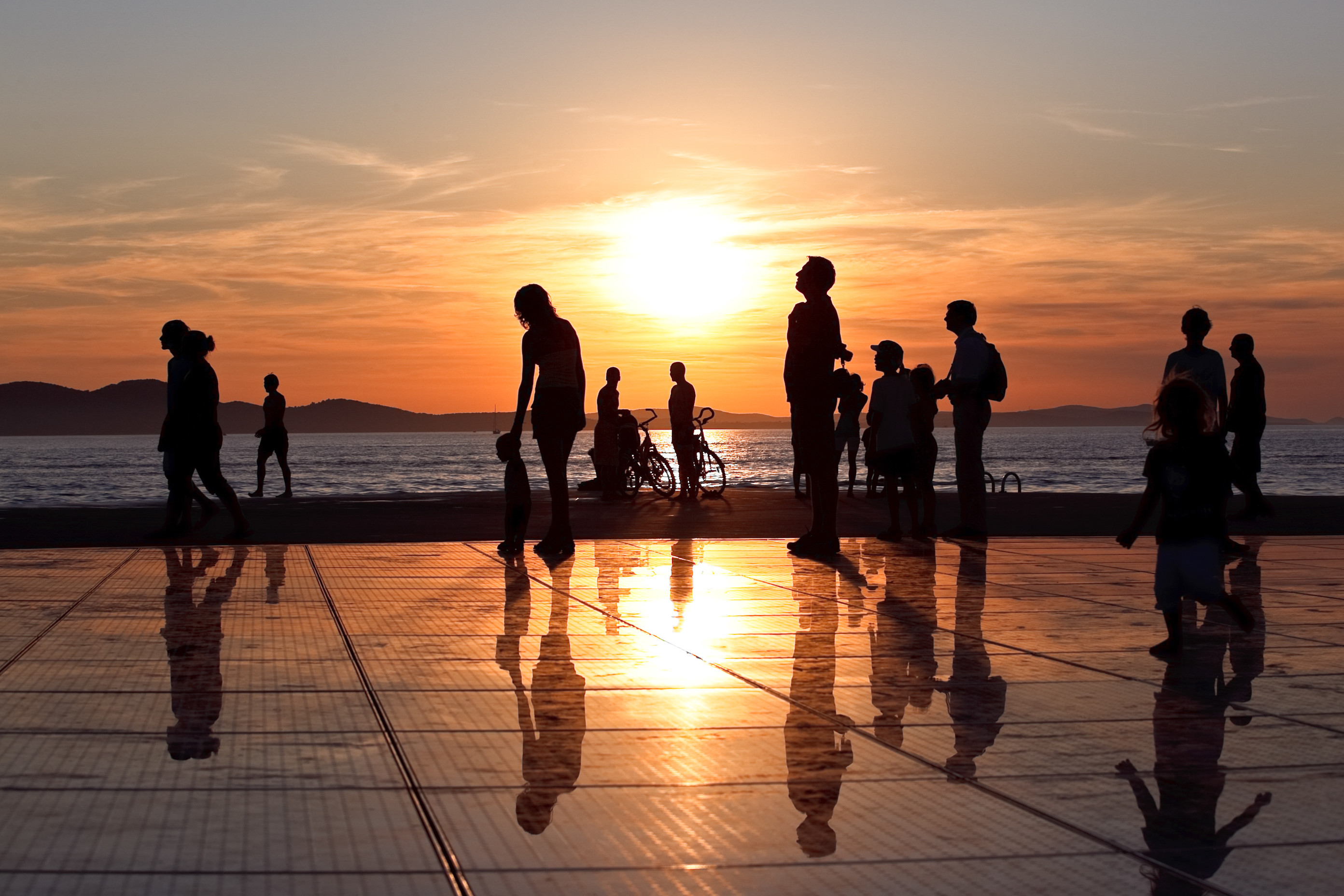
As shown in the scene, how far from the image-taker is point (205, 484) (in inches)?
510

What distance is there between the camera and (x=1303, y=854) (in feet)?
10.9

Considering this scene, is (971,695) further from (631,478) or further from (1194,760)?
(631,478)

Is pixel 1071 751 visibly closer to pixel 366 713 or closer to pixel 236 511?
pixel 366 713

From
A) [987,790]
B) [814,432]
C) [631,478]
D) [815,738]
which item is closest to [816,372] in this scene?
[814,432]

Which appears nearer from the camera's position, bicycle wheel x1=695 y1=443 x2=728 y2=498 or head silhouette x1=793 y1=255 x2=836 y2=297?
head silhouette x1=793 y1=255 x2=836 y2=297

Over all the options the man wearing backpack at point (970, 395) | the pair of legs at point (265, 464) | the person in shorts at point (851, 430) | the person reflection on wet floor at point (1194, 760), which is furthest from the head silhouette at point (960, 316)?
the pair of legs at point (265, 464)

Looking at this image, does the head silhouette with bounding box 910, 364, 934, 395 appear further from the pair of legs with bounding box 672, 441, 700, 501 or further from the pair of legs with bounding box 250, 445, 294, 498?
the pair of legs with bounding box 250, 445, 294, 498

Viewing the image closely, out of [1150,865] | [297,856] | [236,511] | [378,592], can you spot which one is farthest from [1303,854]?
[236,511]

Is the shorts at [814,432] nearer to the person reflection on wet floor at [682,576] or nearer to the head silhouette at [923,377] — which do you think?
the person reflection on wet floor at [682,576]

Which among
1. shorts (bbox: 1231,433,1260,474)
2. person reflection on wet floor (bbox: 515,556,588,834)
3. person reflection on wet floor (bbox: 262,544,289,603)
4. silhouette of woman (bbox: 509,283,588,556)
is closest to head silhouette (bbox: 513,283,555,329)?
silhouette of woman (bbox: 509,283,588,556)

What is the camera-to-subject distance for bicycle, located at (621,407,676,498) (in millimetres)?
22719

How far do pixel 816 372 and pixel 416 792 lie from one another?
24.7ft

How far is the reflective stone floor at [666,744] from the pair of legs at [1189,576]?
232mm

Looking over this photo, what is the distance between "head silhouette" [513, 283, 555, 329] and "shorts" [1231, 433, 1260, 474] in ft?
23.6
